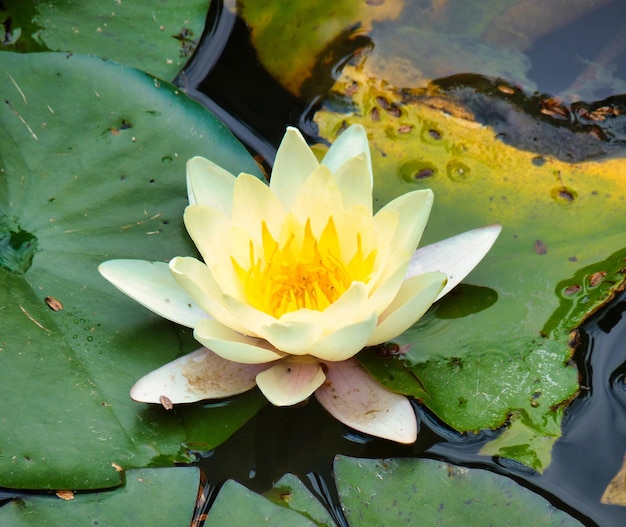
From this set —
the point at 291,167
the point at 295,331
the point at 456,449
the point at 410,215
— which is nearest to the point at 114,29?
the point at 291,167

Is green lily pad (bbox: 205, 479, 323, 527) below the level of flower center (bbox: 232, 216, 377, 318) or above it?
below

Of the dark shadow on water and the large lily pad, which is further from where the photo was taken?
the dark shadow on water

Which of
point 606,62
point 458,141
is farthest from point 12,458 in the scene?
point 606,62

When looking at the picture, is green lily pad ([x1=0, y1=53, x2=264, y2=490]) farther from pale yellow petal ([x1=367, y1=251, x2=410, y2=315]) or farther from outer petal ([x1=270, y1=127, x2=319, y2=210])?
pale yellow petal ([x1=367, y1=251, x2=410, y2=315])

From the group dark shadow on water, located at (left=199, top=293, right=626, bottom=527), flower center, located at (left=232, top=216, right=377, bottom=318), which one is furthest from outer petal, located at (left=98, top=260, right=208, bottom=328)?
dark shadow on water, located at (left=199, top=293, right=626, bottom=527)

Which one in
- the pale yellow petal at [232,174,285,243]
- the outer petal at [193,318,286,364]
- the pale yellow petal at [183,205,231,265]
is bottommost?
the outer petal at [193,318,286,364]

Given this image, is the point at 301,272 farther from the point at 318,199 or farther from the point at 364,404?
the point at 364,404

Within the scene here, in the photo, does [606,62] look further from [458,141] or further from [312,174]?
[312,174]

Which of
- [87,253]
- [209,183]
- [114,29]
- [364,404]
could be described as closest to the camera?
[364,404]
